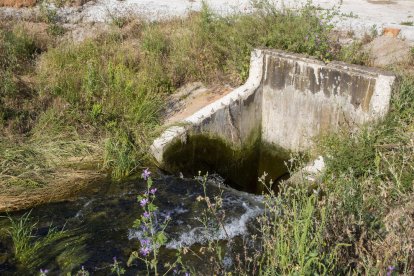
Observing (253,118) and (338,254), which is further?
(253,118)

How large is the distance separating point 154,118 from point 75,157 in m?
1.30

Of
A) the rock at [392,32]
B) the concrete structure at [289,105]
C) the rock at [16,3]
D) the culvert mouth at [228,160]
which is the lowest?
the culvert mouth at [228,160]

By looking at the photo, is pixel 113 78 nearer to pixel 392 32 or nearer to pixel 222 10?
pixel 222 10

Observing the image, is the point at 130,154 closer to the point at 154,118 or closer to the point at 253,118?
the point at 154,118

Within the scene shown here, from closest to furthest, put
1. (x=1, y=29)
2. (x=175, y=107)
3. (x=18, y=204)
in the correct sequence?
1. (x=18, y=204)
2. (x=175, y=107)
3. (x=1, y=29)

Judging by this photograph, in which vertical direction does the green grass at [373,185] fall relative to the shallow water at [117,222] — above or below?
above

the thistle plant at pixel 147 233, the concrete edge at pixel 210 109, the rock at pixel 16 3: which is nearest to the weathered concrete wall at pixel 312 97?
the concrete edge at pixel 210 109

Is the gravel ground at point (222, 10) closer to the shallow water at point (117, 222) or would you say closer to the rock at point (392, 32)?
the rock at point (392, 32)

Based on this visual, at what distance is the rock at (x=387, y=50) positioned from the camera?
25.3 feet

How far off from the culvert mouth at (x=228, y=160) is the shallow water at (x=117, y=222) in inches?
17.2

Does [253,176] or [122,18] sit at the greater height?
[122,18]

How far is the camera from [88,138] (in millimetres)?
6617

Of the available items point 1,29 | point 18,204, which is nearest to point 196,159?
point 18,204

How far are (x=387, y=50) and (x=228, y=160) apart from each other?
347 centimetres
